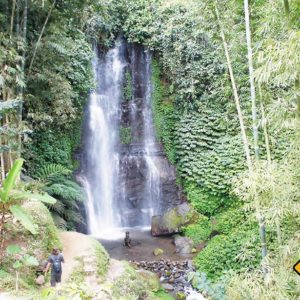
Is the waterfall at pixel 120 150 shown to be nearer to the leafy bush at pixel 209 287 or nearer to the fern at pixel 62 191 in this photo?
the fern at pixel 62 191

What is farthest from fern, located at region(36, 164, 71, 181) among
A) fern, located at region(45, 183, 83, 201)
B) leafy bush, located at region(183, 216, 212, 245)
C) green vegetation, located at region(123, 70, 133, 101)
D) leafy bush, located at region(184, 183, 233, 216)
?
green vegetation, located at region(123, 70, 133, 101)

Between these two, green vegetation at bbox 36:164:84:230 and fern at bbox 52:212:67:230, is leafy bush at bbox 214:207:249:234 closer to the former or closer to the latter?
green vegetation at bbox 36:164:84:230

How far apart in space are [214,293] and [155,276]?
4013mm

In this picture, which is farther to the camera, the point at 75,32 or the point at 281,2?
the point at 75,32

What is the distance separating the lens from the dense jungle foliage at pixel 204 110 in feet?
12.3

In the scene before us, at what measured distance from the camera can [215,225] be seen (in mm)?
10281

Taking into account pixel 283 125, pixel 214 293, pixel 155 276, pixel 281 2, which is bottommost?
pixel 155 276

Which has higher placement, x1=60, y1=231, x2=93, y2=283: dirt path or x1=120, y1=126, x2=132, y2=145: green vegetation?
x1=120, y1=126, x2=132, y2=145: green vegetation

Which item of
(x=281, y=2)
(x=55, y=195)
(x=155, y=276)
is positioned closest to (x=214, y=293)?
(x=281, y=2)

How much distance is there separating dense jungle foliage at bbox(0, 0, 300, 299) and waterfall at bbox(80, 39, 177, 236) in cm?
43

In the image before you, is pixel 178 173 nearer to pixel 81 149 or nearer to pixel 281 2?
pixel 81 149

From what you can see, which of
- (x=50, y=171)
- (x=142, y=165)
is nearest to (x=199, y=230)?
(x=142, y=165)

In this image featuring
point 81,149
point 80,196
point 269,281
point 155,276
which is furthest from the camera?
point 81,149

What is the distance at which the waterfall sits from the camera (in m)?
11.9
